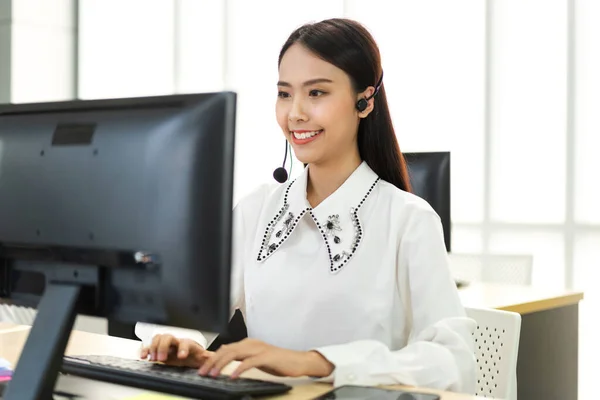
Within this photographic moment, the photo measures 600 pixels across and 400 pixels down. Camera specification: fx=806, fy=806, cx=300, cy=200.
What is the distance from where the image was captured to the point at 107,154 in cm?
113

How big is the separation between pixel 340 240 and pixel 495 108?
10.5 feet

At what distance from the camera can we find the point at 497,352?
6.15ft

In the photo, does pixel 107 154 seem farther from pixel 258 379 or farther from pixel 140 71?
pixel 140 71

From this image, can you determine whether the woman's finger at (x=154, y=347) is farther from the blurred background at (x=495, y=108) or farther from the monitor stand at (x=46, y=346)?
the blurred background at (x=495, y=108)

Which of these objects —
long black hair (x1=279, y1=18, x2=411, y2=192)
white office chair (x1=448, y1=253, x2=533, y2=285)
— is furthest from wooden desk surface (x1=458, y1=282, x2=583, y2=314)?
long black hair (x1=279, y1=18, x2=411, y2=192)

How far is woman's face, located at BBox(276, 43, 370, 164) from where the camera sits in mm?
1662

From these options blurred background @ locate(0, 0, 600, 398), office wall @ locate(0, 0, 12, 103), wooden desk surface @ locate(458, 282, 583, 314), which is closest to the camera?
wooden desk surface @ locate(458, 282, 583, 314)

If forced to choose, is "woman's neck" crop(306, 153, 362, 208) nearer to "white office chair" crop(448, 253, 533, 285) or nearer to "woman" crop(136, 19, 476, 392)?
"woman" crop(136, 19, 476, 392)

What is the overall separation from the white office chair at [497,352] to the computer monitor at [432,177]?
951 millimetres

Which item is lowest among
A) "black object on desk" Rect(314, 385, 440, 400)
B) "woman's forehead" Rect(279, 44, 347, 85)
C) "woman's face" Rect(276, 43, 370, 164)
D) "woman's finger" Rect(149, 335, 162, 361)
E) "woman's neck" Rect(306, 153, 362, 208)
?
"black object on desk" Rect(314, 385, 440, 400)

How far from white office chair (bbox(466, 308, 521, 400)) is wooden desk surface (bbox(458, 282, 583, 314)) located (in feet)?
2.29

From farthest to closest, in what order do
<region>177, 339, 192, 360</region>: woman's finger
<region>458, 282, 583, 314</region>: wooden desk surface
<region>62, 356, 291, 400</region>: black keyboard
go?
<region>458, 282, 583, 314</region>: wooden desk surface
<region>177, 339, 192, 360</region>: woman's finger
<region>62, 356, 291, 400</region>: black keyboard

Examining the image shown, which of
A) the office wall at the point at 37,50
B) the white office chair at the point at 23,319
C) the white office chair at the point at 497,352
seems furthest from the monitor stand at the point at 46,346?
the office wall at the point at 37,50

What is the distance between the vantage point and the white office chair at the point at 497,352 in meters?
1.85
